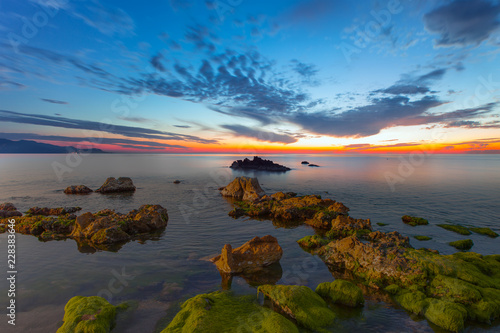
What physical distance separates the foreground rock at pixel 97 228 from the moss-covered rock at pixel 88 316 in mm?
9152

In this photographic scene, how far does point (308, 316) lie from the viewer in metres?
9.84

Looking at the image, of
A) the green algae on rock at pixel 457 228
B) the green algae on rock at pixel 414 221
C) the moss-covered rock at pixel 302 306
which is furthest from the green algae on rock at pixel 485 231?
the moss-covered rock at pixel 302 306

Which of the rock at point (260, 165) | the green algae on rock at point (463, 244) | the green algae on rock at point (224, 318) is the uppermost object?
the rock at point (260, 165)

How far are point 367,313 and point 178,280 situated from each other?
10.4m

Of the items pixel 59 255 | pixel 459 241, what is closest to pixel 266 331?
pixel 59 255

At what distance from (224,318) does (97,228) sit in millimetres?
17430

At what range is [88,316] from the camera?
945 centimetres

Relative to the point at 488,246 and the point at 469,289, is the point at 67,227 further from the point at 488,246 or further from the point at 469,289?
the point at 488,246

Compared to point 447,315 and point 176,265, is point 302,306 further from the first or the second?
point 176,265

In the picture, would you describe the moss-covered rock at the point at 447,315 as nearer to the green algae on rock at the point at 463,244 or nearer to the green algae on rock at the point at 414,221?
the green algae on rock at the point at 463,244

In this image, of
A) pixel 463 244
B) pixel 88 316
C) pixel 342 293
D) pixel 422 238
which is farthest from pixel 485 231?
pixel 88 316

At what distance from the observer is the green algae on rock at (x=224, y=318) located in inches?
348

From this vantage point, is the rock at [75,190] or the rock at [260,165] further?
the rock at [260,165]

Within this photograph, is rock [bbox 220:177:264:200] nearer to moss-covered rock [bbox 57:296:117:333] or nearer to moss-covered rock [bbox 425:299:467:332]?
moss-covered rock [bbox 57:296:117:333]
